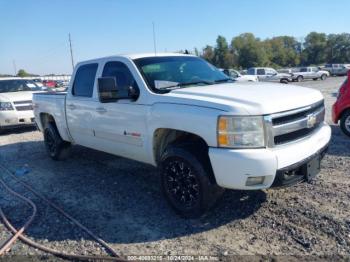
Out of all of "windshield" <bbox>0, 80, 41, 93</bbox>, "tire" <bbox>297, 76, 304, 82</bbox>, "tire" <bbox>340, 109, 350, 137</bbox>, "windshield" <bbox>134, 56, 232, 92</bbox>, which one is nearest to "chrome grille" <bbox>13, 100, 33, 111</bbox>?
"windshield" <bbox>0, 80, 41, 93</bbox>

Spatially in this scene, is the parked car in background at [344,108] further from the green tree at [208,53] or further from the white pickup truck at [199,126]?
the green tree at [208,53]

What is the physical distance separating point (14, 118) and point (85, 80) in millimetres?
5381

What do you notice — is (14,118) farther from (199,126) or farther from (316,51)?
(316,51)

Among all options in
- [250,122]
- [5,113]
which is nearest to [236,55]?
[5,113]

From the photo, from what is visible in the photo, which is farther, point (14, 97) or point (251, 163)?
point (14, 97)

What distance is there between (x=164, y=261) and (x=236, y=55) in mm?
88918

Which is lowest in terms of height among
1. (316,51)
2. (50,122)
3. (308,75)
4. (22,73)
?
(308,75)

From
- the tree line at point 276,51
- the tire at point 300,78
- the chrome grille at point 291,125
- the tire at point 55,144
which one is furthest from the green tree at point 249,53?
the chrome grille at point 291,125

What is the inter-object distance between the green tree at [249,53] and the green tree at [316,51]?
70.4 ft

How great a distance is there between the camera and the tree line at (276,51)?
83.4 metres

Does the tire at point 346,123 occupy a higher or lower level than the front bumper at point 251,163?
lower

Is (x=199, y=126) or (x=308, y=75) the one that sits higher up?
(x=199, y=126)

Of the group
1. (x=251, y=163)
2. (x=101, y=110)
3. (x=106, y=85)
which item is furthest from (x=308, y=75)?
(x=251, y=163)

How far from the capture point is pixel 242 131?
135 inches
